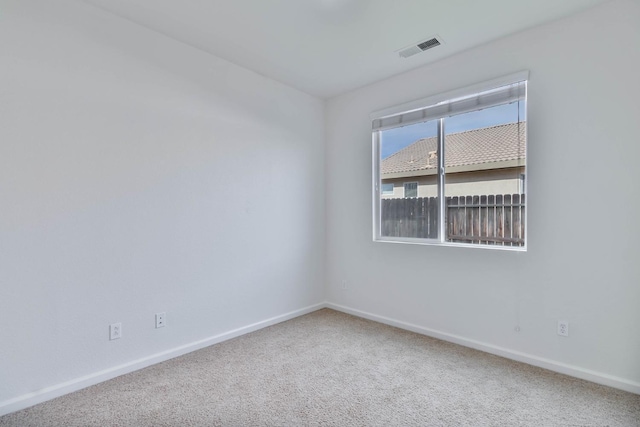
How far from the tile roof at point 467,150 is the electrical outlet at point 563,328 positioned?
1.25m

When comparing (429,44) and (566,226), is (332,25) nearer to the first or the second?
(429,44)

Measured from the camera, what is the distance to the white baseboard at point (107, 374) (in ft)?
5.83

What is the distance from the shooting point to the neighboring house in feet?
8.16

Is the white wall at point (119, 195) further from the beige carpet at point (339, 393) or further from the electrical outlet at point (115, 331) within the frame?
the beige carpet at point (339, 393)

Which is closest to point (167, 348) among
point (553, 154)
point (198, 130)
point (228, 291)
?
point (228, 291)

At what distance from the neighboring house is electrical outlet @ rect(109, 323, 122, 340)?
8.69ft

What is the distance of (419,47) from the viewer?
2.55m

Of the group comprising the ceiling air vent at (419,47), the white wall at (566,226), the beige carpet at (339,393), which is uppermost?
the ceiling air vent at (419,47)

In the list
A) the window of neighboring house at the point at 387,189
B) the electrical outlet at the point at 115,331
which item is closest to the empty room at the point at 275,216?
the electrical outlet at the point at 115,331

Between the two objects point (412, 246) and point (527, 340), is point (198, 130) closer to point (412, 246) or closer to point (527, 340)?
point (412, 246)

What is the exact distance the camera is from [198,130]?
2598 millimetres

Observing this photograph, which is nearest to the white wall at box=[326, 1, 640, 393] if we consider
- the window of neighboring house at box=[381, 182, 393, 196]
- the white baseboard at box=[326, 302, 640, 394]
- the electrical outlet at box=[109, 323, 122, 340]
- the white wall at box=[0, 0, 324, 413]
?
the white baseboard at box=[326, 302, 640, 394]

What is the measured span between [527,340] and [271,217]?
2.44 meters

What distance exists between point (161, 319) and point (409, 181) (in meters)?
2.56
